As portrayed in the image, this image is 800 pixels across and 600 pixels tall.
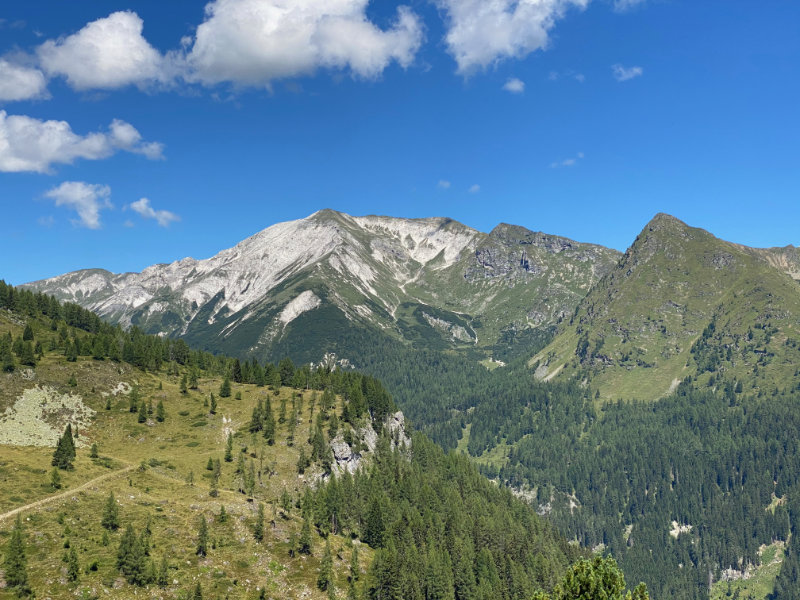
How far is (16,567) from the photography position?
76312 mm

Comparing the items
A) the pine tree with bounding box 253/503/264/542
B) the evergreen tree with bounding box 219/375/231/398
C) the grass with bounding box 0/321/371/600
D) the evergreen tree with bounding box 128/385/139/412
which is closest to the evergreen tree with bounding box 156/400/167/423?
the grass with bounding box 0/321/371/600

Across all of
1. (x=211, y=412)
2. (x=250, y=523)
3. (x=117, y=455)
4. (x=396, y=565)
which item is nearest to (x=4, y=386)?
(x=117, y=455)

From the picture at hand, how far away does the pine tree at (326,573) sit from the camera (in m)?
101

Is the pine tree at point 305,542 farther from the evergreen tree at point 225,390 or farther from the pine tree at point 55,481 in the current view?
the evergreen tree at point 225,390

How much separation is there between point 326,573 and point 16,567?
46527mm

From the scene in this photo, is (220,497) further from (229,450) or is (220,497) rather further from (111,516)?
(229,450)

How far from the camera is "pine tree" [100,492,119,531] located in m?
94.5

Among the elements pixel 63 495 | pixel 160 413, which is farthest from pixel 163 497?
pixel 160 413

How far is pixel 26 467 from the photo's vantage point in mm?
110062

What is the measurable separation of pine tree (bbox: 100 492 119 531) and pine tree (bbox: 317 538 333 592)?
34.3m

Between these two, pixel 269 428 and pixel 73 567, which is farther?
pixel 269 428

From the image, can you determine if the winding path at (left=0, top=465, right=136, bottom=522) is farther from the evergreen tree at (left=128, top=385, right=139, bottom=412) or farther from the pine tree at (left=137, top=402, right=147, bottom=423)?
the evergreen tree at (left=128, top=385, right=139, bottom=412)

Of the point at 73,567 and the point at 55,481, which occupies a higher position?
the point at 55,481

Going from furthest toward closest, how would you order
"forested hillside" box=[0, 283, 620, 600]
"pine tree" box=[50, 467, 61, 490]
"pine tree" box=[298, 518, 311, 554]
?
"pine tree" box=[298, 518, 311, 554]
"pine tree" box=[50, 467, 61, 490]
"forested hillside" box=[0, 283, 620, 600]
